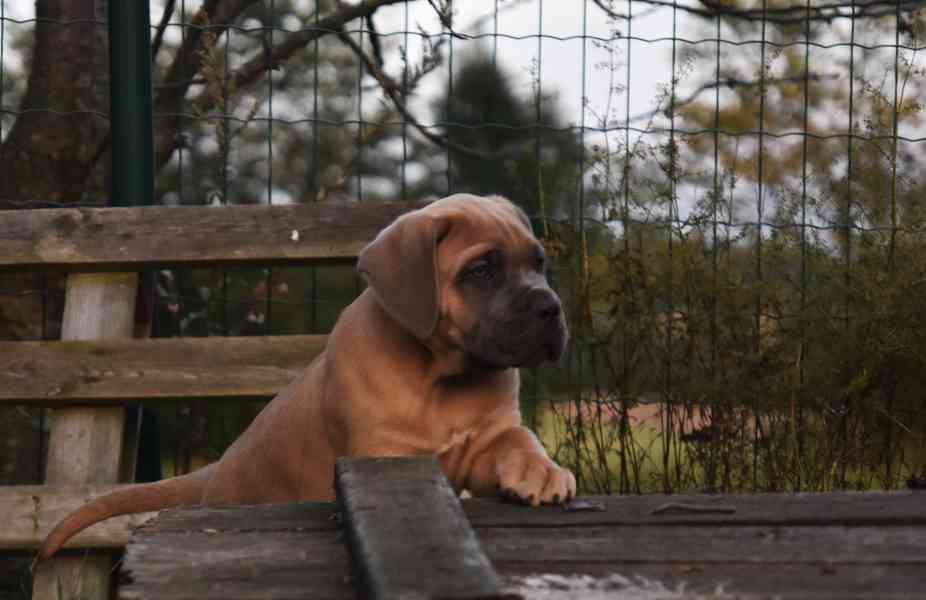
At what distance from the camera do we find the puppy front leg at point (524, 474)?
2.86 metres

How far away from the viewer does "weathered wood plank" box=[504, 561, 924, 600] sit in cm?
203

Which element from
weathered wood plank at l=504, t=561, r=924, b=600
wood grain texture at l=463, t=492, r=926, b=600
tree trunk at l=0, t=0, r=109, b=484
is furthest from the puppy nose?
tree trunk at l=0, t=0, r=109, b=484

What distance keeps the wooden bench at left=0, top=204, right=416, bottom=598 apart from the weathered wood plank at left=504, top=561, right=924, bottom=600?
8.32ft

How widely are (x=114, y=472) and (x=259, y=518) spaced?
2.19 meters

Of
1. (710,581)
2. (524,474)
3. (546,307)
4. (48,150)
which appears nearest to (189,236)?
(48,150)

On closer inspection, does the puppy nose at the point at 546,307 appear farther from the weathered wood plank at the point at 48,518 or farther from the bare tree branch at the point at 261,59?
the bare tree branch at the point at 261,59

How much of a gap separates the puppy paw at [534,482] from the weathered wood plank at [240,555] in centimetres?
39

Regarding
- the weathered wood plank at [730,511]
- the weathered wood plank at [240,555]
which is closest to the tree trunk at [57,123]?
the weathered wood plank at [240,555]

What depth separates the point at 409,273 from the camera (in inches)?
137

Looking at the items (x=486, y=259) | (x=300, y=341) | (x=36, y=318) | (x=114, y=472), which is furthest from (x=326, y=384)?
(x=36, y=318)

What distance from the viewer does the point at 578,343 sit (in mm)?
4824

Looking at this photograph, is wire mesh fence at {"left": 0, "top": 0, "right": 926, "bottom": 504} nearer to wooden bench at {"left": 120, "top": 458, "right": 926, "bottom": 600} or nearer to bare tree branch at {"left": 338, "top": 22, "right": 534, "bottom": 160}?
bare tree branch at {"left": 338, "top": 22, "right": 534, "bottom": 160}

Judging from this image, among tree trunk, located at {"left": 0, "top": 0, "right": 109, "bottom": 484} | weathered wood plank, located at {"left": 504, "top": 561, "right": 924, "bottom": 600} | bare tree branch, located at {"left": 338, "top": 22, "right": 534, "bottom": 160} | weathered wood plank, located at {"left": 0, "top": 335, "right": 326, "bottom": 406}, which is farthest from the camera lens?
tree trunk, located at {"left": 0, "top": 0, "right": 109, "bottom": 484}

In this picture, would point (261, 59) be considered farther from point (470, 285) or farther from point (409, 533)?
point (409, 533)
